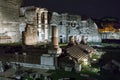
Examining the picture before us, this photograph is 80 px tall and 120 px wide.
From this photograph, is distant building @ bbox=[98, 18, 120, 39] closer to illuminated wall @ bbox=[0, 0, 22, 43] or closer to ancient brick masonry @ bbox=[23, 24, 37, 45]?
ancient brick masonry @ bbox=[23, 24, 37, 45]

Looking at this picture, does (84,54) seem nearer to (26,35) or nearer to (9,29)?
(26,35)

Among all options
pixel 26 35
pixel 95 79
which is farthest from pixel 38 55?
pixel 26 35

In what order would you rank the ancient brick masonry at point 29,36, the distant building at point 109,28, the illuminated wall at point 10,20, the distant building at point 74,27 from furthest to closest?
the distant building at point 109,28, the distant building at point 74,27, the illuminated wall at point 10,20, the ancient brick masonry at point 29,36

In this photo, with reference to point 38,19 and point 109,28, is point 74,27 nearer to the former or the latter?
point 38,19

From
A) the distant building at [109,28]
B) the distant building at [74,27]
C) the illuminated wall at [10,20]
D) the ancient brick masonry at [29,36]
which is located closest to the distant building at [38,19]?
the illuminated wall at [10,20]

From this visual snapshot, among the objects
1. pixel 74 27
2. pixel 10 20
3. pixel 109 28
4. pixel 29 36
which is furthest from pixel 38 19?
pixel 109 28

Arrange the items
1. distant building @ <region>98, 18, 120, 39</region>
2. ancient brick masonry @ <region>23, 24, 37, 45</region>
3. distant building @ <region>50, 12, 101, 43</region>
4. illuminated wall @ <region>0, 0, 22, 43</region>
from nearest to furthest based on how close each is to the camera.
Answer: ancient brick masonry @ <region>23, 24, 37, 45</region> → illuminated wall @ <region>0, 0, 22, 43</region> → distant building @ <region>50, 12, 101, 43</region> → distant building @ <region>98, 18, 120, 39</region>

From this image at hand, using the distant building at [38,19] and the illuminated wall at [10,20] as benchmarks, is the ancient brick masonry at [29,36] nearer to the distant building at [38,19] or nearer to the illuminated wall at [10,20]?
the distant building at [38,19]

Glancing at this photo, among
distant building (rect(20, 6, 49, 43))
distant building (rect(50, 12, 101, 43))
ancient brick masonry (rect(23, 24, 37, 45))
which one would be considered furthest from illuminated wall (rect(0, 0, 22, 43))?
ancient brick masonry (rect(23, 24, 37, 45))

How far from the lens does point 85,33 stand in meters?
33.9

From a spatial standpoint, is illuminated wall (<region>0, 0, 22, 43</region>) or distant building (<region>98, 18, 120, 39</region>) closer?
illuminated wall (<region>0, 0, 22, 43</region>)

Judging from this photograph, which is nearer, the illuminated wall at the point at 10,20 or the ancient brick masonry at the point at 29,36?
the ancient brick masonry at the point at 29,36

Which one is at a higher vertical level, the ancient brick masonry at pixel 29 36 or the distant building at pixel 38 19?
the distant building at pixel 38 19

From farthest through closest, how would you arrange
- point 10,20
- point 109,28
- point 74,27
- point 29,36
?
point 109,28 < point 74,27 < point 10,20 < point 29,36
